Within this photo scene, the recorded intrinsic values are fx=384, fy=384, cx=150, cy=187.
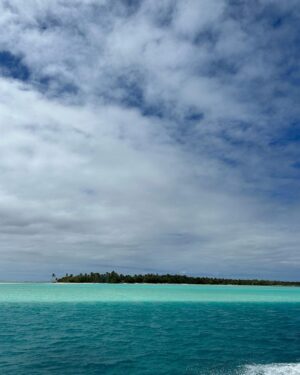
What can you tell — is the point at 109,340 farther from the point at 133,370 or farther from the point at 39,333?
the point at 133,370

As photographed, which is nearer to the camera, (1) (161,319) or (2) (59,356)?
(2) (59,356)

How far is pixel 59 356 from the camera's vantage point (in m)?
21.6

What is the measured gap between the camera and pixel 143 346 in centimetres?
2522

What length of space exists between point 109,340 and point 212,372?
1049cm

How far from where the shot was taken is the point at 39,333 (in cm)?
2950

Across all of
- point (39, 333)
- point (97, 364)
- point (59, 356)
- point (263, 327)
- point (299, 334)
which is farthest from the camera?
point (263, 327)

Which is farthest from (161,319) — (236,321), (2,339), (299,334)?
(2,339)

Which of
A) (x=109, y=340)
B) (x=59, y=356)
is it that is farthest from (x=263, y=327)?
(x=59, y=356)

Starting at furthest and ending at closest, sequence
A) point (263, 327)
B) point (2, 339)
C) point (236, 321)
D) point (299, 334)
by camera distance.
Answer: point (236, 321) < point (263, 327) < point (299, 334) < point (2, 339)

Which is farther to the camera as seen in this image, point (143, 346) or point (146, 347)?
point (143, 346)

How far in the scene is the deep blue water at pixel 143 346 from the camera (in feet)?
63.6

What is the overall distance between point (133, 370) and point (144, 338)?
9.60 metres

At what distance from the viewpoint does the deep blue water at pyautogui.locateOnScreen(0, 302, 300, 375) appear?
19.4 meters

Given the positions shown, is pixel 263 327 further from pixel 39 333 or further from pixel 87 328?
pixel 39 333
